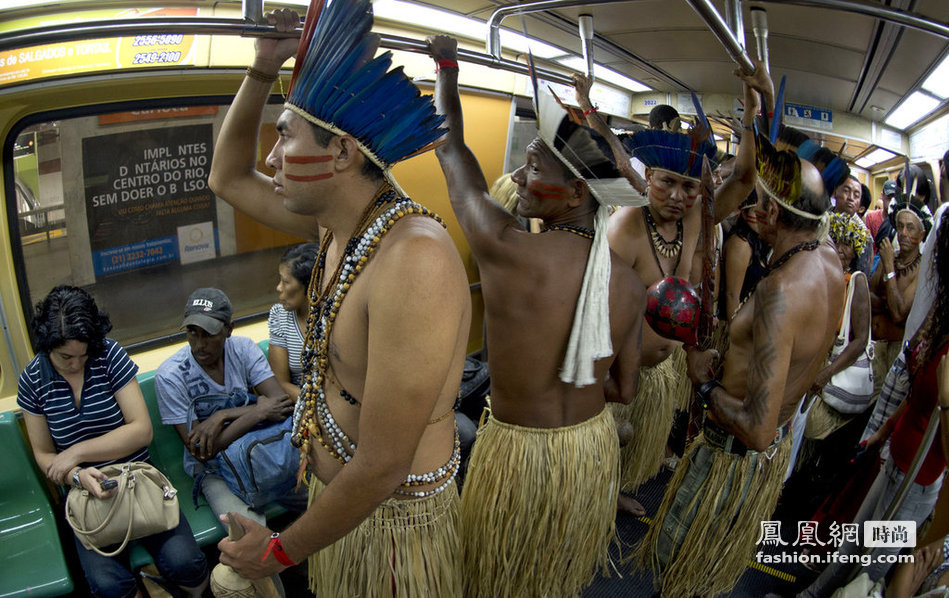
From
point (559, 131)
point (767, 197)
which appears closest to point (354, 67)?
point (559, 131)

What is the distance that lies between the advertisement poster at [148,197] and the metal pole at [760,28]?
113 inches

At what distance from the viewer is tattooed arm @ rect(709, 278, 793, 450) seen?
6.91ft

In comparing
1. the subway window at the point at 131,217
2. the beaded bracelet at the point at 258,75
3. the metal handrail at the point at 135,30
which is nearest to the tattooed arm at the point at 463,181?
the metal handrail at the point at 135,30

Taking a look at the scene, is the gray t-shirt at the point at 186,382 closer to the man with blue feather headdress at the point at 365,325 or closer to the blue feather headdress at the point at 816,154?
the man with blue feather headdress at the point at 365,325

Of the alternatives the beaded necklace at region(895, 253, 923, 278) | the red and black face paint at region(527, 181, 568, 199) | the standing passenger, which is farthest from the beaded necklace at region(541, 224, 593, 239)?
the beaded necklace at region(895, 253, 923, 278)

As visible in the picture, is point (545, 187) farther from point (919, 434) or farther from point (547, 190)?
point (919, 434)

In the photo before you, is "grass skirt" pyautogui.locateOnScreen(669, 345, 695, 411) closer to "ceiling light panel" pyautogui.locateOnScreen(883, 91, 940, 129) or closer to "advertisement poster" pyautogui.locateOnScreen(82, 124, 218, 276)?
"ceiling light panel" pyautogui.locateOnScreen(883, 91, 940, 129)

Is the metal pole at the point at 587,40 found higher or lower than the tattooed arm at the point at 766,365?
higher

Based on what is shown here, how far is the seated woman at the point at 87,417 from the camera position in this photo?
100 inches

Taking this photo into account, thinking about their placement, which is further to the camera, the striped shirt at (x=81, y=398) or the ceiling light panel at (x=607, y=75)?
the ceiling light panel at (x=607, y=75)

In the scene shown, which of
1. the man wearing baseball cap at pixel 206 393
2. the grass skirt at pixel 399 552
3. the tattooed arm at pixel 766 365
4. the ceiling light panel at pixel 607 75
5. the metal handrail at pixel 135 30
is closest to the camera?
the metal handrail at pixel 135 30

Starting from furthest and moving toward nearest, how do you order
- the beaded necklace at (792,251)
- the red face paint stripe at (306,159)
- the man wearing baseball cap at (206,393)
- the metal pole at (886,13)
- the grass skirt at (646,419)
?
the grass skirt at (646,419) → the man wearing baseball cap at (206,393) → the beaded necklace at (792,251) → the metal pole at (886,13) → the red face paint stripe at (306,159)

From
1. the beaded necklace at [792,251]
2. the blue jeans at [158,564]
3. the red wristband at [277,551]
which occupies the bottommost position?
the blue jeans at [158,564]

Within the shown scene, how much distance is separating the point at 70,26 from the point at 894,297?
185 inches
